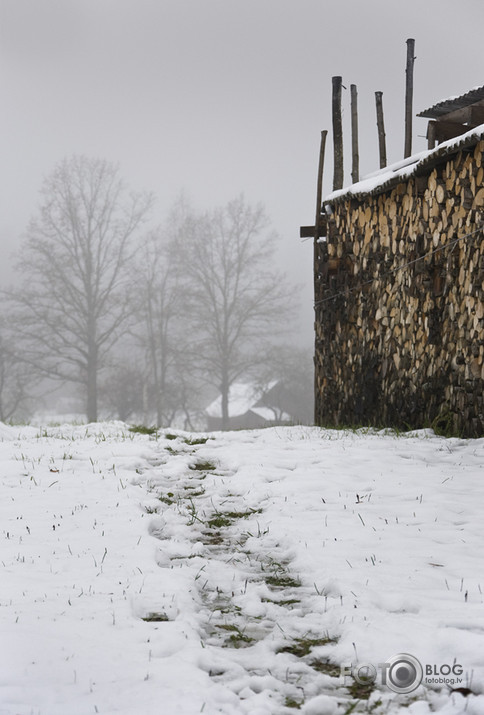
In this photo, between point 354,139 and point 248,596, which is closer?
point 248,596

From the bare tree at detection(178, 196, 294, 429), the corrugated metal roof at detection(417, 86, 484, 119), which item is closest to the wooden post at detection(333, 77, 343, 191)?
the corrugated metal roof at detection(417, 86, 484, 119)

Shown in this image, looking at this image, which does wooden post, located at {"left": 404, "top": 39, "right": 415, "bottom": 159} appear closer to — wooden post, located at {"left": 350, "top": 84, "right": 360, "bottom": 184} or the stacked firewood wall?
wooden post, located at {"left": 350, "top": 84, "right": 360, "bottom": 184}

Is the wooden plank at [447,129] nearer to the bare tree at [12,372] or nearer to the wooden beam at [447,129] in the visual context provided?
the wooden beam at [447,129]

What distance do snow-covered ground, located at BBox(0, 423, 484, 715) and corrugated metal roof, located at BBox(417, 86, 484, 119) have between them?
23.1ft

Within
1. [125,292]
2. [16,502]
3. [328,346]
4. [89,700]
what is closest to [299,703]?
[89,700]

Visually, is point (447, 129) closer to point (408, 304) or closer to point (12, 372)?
point (408, 304)

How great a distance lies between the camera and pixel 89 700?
2082 millimetres

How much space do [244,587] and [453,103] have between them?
32.4 feet

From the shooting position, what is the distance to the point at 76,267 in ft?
92.0

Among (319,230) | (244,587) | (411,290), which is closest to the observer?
(244,587)

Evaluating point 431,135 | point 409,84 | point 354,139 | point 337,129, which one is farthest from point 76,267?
point 431,135

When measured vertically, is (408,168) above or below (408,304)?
above

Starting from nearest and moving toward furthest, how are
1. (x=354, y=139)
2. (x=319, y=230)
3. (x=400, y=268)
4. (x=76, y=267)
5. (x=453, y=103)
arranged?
(x=400, y=268), (x=453, y=103), (x=319, y=230), (x=354, y=139), (x=76, y=267)

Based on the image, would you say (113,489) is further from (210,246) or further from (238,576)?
(210,246)
